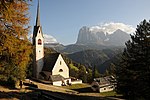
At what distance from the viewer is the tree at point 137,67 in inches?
795

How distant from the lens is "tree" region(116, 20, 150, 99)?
2020cm

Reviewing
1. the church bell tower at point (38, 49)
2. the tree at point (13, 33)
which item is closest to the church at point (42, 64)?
the church bell tower at point (38, 49)

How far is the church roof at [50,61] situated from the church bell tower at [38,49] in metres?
1.16

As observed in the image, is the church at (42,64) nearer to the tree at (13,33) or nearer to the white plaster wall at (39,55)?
the white plaster wall at (39,55)

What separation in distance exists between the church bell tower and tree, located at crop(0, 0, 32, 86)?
38.5 meters

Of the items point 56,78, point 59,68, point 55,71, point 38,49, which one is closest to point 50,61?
point 59,68

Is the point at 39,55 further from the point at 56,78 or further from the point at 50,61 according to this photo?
the point at 56,78

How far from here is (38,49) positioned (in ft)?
185

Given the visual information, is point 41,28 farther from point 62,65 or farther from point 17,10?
point 17,10

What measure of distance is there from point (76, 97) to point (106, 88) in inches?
1652

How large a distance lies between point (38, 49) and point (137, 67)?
3804 centimetres

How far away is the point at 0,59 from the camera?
1692cm

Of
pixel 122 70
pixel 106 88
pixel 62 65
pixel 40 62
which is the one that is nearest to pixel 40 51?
pixel 40 62

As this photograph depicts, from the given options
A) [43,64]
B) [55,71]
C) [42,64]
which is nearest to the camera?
[55,71]
